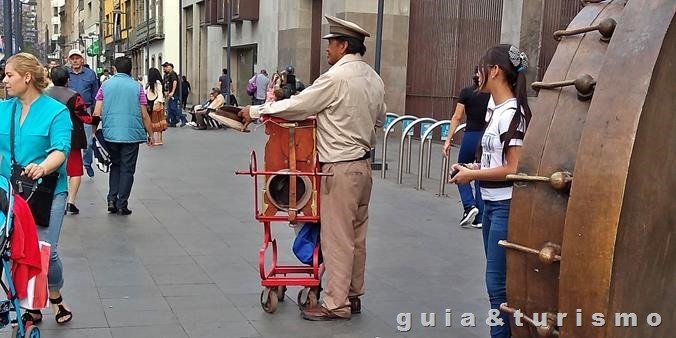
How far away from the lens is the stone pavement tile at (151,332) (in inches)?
189

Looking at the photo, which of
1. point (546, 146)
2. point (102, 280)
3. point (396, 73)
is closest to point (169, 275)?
point (102, 280)

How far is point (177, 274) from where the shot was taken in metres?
6.29

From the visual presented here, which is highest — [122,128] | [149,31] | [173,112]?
[149,31]

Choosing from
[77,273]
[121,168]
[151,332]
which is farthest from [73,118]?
[151,332]

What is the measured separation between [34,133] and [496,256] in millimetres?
2811

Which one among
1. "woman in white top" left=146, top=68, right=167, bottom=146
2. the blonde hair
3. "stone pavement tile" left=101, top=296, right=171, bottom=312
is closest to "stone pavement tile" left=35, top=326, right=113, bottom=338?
"stone pavement tile" left=101, top=296, right=171, bottom=312

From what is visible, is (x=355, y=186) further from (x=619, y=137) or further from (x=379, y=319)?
(x=619, y=137)

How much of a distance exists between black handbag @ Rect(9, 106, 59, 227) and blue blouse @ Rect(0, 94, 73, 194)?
3 cm

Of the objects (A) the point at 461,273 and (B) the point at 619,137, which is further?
(A) the point at 461,273

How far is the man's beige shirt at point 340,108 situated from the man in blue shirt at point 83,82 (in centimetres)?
725

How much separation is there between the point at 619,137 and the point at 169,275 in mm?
5431

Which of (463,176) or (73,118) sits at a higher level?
(463,176)

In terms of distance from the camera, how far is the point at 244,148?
17344 millimetres

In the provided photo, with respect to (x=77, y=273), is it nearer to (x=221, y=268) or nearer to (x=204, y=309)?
(x=221, y=268)
